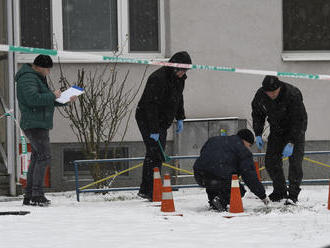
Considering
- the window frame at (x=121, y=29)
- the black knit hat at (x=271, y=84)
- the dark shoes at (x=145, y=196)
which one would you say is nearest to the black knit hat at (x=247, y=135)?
the black knit hat at (x=271, y=84)

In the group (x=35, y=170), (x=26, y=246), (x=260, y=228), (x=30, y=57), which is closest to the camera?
(x=26, y=246)

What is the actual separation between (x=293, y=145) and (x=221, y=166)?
1033 mm

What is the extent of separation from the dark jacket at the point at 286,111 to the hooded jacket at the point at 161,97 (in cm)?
98

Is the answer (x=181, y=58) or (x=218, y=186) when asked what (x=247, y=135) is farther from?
(x=181, y=58)

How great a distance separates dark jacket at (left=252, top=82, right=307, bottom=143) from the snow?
2.83 ft

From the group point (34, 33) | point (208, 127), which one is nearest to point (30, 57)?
point (34, 33)

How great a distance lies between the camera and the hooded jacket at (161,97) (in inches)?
334

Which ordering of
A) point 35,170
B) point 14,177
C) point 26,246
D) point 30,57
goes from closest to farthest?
point 26,246, point 35,170, point 14,177, point 30,57

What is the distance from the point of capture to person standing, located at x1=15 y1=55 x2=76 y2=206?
26.5 feet

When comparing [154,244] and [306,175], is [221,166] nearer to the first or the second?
[154,244]

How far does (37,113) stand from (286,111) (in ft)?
9.18

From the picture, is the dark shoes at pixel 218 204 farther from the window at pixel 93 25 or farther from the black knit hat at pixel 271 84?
the window at pixel 93 25

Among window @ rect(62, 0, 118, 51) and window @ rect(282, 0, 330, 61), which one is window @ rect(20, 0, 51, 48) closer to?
window @ rect(62, 0, 118, 51)

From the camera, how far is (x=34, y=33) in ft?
37.5
